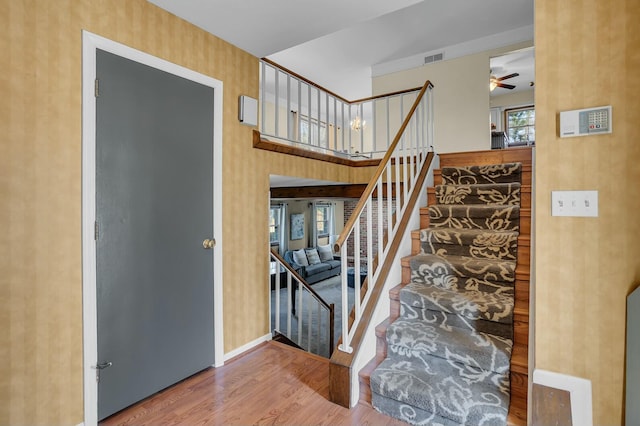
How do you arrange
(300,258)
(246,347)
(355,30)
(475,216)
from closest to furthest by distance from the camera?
1. (246,347)
2. (475,216)
3. (355,30)
4. (300,258)

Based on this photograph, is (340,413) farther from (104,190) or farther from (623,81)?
(623,81)

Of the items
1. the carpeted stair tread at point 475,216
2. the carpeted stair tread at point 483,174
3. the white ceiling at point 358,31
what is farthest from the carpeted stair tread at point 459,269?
the white ceiling at point 358,31

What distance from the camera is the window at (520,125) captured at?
26.2 feet

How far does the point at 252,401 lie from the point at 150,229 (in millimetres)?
1309

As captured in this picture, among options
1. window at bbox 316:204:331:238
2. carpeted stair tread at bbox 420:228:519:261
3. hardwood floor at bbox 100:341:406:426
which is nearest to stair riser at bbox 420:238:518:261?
carpeted stair tread at bbox 420:228:519:261

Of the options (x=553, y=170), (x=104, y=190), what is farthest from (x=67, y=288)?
(x=553, y=170)

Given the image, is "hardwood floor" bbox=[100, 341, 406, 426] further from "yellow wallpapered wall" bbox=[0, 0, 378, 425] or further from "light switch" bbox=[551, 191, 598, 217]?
"light switch" bbox=[551, 191, 598, 217]

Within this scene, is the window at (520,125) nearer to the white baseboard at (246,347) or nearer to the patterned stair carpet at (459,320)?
the patterned stair carpet at (459,320)

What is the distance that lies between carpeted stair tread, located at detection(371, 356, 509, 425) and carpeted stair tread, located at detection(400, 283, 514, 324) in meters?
0.34

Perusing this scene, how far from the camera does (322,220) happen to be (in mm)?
10289

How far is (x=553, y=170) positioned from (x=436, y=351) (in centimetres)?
128

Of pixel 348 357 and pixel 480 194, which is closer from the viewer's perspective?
pixel 348 357

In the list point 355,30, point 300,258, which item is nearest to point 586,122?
point 355,30

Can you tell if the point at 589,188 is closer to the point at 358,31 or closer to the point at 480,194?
the point at 480,194
